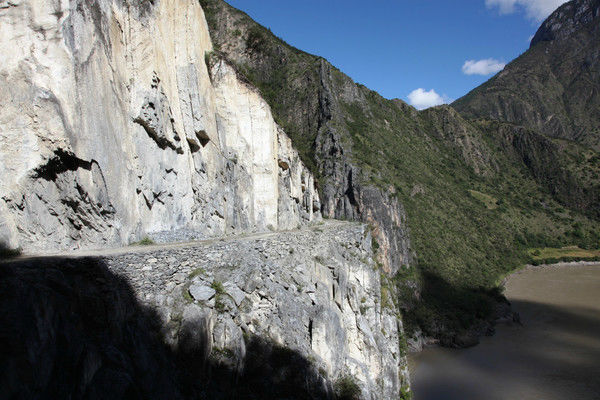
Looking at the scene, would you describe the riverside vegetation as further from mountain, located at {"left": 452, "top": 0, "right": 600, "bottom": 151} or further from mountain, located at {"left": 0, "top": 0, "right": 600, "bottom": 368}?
mountain, located at {"left": 452, "top": 0, "right": 600, "bottom": 151}

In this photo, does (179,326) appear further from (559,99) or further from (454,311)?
(559,99)

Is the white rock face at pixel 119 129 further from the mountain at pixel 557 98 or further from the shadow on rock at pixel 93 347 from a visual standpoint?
the mountain at pixel 557 98

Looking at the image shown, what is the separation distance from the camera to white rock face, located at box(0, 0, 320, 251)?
26.3ft

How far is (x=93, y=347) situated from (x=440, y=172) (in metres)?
99.7

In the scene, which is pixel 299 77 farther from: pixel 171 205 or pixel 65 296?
pixel 65 296

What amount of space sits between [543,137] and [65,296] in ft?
503

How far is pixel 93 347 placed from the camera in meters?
5.25

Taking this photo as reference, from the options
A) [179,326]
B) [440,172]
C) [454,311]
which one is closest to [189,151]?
[179,326]

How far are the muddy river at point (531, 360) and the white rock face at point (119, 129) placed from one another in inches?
1014

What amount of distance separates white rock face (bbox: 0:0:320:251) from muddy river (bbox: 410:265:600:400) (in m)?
25.8

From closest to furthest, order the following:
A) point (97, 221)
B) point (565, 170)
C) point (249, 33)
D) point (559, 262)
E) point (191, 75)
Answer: point (97, 221)
point (191, 75)
point (249, 33)
point (559, 262)
point (565, 170)

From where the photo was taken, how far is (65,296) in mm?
5480

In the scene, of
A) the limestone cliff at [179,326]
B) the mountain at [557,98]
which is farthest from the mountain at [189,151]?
the mountain at [557,98]

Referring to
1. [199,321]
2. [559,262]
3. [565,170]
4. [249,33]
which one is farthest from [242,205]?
[565,170]
